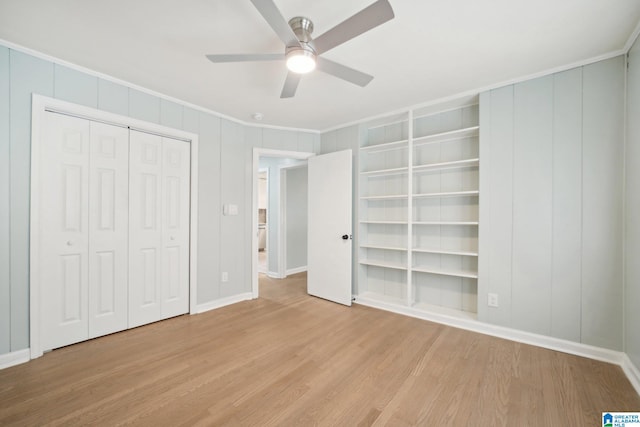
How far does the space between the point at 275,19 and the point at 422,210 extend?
8.54 feet

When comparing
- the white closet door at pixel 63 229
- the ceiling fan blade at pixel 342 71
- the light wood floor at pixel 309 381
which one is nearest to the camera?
the light wood floor at pixel 309 381

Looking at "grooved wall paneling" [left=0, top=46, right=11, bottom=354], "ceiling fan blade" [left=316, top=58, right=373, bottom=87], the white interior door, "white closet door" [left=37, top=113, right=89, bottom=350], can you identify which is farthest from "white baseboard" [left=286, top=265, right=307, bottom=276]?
"ceiling fan blade" [left=316, top=58, right=373, bottom=87]

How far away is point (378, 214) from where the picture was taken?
3742 millimetres

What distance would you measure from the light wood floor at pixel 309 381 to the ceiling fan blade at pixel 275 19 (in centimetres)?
222

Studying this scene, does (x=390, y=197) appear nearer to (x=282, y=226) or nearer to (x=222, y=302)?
(x=282, y=226)

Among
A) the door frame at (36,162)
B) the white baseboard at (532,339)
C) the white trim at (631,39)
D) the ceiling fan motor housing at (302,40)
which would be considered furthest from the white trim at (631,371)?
the door frame at (36,162)

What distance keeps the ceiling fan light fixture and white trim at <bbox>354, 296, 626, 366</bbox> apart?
273 centimetres

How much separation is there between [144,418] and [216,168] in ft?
8.34

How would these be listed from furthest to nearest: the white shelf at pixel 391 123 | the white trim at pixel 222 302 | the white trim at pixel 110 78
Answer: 1. the white shelf at pixel 391 123
2. the white trim at pixel 222 302
3. the white trim at pixel 110 78

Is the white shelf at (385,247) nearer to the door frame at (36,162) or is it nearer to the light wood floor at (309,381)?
the light wood floor at (309,381)

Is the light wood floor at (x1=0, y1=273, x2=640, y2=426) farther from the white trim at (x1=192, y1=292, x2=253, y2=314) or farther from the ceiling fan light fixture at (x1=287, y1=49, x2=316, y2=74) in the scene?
the ceiling fan light fixture at (x1=287, y1=49, x2=316, y2=74)

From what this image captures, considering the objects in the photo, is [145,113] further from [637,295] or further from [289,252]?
[637,295]

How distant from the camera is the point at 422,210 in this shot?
3326 millimetres

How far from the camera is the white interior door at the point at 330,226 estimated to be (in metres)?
3.55
